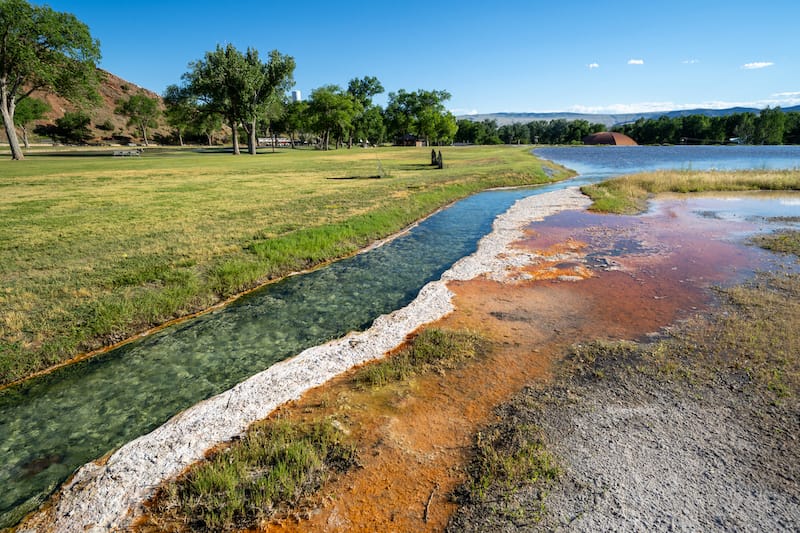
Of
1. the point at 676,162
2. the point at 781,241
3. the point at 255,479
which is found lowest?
the point at 255,479

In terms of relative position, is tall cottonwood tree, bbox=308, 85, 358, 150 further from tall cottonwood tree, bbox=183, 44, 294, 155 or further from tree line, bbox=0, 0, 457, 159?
tall cottonwood tree, bbox=183, 44, 294, 155

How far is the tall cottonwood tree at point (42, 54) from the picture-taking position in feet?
147

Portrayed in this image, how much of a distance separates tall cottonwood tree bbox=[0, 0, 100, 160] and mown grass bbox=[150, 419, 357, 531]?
5984 centimetres

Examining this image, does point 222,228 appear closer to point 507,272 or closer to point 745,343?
point 507,272

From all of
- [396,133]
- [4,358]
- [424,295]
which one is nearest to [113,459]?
[4,358]

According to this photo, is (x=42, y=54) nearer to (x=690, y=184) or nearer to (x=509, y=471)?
(x=509, y=471)

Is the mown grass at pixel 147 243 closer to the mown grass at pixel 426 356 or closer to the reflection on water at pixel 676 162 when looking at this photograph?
the mown grass at pixel 426 356

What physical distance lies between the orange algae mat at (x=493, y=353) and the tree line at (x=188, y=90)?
2346 inches

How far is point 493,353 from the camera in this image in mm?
8477

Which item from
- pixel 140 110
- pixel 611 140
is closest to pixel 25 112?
pixel 140 110

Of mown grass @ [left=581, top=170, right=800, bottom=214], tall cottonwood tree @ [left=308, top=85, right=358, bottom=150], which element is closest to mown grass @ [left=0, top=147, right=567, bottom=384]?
mown grass @ [left=581, top=170, right=800, bottom=214]

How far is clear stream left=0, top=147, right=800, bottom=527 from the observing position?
620 cm

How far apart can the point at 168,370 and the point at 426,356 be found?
17.8 ft

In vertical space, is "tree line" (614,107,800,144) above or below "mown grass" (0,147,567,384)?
above
